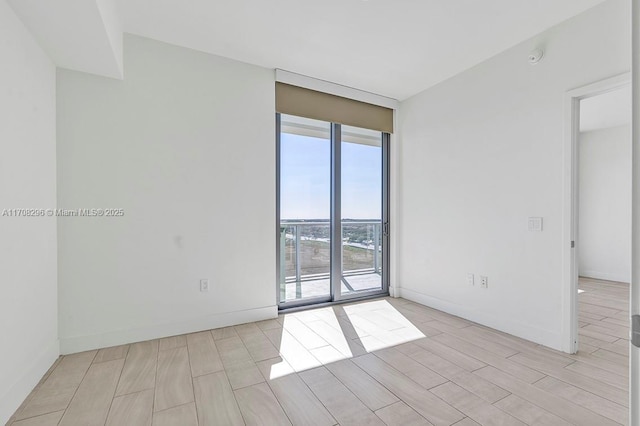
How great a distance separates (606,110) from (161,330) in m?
6.59

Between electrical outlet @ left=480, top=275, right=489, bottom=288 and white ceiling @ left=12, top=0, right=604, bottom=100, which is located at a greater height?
white ceiling @ left=12, top=0, right=604, bottom=100

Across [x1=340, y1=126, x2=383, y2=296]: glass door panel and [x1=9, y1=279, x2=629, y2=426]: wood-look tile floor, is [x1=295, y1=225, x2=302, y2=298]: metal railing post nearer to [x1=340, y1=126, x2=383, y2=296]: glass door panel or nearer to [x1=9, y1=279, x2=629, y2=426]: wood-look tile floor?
[x1=340, y1=126, x2=383, y2=296]: glass door panel

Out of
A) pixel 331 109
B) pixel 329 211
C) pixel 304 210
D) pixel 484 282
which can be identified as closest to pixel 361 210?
pixel 329 211

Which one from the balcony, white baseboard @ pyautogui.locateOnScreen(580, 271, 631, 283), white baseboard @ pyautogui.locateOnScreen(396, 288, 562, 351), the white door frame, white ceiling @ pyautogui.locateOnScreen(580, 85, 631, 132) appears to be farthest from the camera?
white baseboard @ pyautogui.locateOnScreen(580, 271, 631, 283)

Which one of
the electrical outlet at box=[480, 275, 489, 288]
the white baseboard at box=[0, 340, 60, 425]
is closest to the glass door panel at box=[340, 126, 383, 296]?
the electrical outlet at box=[480, 275, 489, 288]

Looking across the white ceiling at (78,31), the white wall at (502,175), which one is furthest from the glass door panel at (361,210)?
the white ceiling at (78,31)

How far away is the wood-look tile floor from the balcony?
82cm

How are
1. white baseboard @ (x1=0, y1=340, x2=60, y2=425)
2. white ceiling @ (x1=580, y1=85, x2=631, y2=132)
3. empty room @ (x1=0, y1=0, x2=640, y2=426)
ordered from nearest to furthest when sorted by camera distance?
white baseboard @ (x1=0, y1=340, x2=60, y2=425) → empty room @ (x1=0, y1=0, x2=640, y2=426) → white ceiling @ (x1=580, y1=85, x2=631, y2=132)

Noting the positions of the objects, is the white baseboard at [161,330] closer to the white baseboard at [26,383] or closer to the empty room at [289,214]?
the empty room at [289,214]

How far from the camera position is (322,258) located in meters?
4.00

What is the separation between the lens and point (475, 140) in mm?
3299

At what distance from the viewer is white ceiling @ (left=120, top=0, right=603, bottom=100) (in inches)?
93.0

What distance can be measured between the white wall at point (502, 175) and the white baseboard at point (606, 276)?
4.02 metres

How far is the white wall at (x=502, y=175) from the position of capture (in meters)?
2.54
